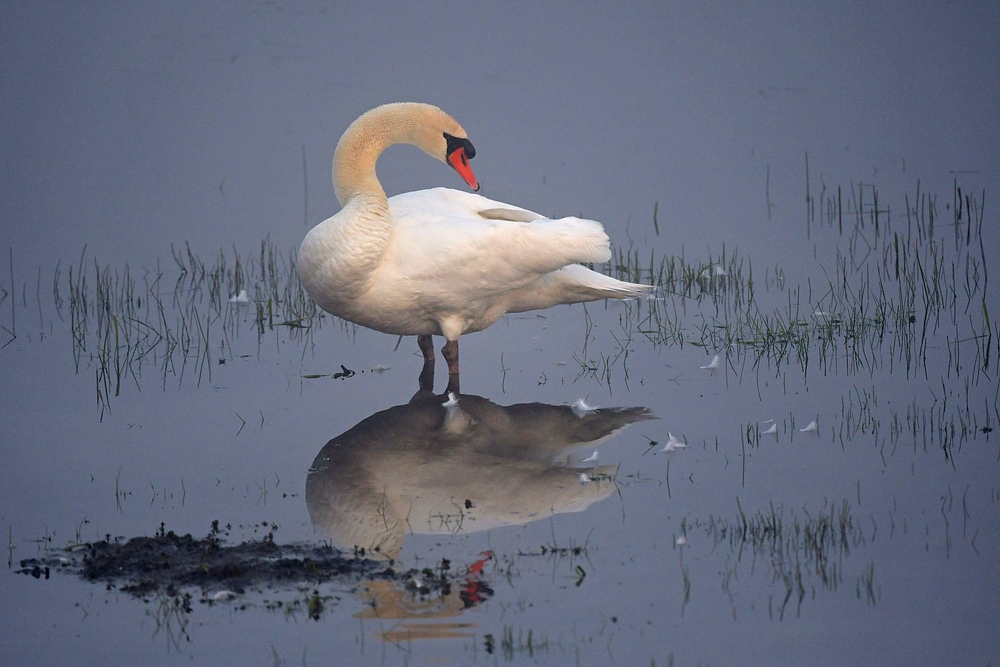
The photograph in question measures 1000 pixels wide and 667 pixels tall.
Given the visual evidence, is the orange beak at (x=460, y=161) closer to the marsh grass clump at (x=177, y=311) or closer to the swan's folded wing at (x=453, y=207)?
the swan's folded wing at (x=453, y=207)

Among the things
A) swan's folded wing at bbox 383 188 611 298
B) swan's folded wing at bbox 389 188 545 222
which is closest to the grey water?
swan's folded wing at bbox 383 188 611 298

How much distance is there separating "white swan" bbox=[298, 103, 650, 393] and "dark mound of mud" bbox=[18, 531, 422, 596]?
3.09m

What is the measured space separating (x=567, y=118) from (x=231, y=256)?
739 cm

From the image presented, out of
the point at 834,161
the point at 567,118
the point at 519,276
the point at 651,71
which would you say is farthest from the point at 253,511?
the point at 651,71

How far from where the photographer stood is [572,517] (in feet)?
23.9

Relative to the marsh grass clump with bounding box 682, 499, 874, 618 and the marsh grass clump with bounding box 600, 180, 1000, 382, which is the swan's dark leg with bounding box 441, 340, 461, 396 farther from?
the marsh grass clump with bounding box 682, 499, 874, 618

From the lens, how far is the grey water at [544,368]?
620 centimetres

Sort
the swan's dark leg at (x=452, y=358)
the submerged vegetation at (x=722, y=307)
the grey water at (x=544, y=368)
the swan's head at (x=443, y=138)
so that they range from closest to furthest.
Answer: the grey water at (x=544, y=368) < the swan's dark leg at (x=452, y=358) < the submerged vegetation at (x=722, y=307) < the swan's head at (x=443, y=138)

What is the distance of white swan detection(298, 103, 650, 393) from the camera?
377 inches

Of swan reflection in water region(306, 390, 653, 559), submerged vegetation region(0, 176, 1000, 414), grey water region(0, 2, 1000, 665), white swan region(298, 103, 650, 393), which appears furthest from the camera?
submerged vegetation region(0, 176, 1000, 414)

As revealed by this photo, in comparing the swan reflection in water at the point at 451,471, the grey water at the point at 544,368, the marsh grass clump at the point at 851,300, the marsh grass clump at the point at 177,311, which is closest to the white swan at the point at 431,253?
the grey water at the point at 544,368

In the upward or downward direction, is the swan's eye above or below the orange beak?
above

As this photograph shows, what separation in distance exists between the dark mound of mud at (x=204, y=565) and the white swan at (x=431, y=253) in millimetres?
3085

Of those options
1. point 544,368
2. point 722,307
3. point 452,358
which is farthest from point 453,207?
point 722,307
